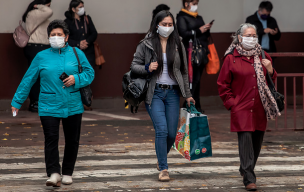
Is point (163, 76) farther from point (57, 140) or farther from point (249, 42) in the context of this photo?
point (57, 140)

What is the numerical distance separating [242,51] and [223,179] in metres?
1.46

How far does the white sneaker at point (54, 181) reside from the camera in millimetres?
6227

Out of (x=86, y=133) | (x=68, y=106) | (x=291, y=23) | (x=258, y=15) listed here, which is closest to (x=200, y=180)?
(x=68, y=106)

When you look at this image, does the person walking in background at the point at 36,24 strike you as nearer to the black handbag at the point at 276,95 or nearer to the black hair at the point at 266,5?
the black hair at the point at 266,5

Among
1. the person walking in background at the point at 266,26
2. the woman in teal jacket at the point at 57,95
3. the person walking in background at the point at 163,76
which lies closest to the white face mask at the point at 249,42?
the person walking in background at the point at 163,76

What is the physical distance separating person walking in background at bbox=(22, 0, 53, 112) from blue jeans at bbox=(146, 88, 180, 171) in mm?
6308

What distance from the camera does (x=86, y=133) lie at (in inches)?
400

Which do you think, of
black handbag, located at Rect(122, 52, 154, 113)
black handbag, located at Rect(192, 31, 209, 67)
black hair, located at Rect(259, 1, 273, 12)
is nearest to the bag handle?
black handbag, located at Rect(122, 52, 154, 113)

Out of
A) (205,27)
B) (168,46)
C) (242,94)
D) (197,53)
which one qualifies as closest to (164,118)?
(168,46)

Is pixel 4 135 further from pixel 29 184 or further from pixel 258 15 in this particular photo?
pixel 258 15

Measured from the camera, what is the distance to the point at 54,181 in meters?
6.23

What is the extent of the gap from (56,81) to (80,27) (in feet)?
Answer: 21.8

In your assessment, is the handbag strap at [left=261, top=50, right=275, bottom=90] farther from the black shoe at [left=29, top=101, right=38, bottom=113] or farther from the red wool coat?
the black shoe at [left=29, top=101, right=38, bottom=113]

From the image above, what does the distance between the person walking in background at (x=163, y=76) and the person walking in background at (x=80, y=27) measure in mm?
6061
